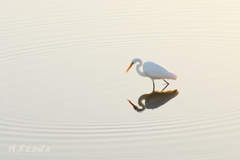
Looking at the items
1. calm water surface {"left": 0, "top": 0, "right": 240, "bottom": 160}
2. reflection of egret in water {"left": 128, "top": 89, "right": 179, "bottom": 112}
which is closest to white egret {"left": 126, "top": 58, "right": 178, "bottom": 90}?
calm water surface {"left": 0, "top": 0, "right": 240, "bottom": 160}

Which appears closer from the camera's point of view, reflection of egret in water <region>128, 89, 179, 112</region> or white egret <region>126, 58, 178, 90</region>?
reflection of egret in water <region>128, 89, 179, 112</region>

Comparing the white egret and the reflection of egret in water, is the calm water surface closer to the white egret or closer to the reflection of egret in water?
the reflection of egret in water

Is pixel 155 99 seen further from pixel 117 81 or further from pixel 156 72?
pixel 117 81

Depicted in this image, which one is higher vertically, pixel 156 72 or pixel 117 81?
pixel 117 81

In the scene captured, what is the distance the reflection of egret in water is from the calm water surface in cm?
3

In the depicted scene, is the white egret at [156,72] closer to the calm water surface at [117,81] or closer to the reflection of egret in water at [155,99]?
the calm water surface at [117,81]

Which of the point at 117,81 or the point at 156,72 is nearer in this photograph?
the point at 156,72

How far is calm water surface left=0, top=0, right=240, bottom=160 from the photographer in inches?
362

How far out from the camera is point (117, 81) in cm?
1273

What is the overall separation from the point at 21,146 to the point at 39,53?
261 inches

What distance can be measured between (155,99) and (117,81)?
1.45 metres

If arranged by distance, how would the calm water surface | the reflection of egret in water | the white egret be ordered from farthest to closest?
the white egret < the reflection of egret in water < the calm water surface

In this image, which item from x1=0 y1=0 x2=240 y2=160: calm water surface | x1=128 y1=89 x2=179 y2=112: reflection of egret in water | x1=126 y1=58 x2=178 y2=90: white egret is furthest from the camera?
x1=126 y1=58 x2=178 y2=90: white egret

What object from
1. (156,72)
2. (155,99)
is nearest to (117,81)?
(156,72)
